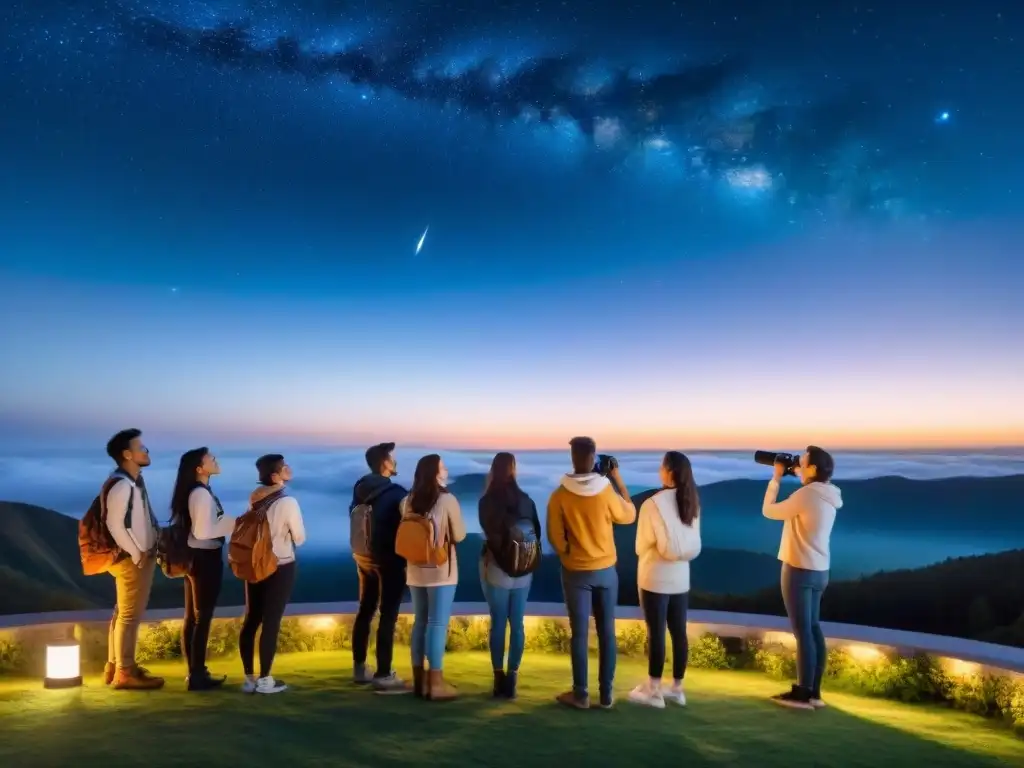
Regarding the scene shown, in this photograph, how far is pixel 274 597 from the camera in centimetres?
531

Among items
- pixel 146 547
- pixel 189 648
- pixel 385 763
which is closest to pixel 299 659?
pixel 189 648

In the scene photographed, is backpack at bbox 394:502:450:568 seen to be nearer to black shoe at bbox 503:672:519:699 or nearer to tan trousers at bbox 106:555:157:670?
black shoe at bbox 503:672:519:699

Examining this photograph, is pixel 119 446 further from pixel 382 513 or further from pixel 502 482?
pixel 502 482

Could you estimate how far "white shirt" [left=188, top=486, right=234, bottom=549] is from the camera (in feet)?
17.3

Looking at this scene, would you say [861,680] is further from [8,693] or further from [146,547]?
[8,693]

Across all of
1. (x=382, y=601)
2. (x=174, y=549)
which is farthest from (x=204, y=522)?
(x=382, y=601)

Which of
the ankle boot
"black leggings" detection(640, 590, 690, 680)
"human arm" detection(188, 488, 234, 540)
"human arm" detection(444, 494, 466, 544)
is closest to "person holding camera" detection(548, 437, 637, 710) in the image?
"black leggings" detection(640, 590, 690, 680)

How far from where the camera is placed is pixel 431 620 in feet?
17.3

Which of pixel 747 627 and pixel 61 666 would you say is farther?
pixel 747 627

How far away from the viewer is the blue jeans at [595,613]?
516 cm

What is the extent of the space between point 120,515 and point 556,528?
2.78 m

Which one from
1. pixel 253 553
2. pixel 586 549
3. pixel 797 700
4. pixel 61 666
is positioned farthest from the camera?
pixel 61 666

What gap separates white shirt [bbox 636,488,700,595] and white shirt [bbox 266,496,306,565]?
218 cm

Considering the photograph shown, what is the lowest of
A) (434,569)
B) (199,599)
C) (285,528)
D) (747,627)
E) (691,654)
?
(691,654)
